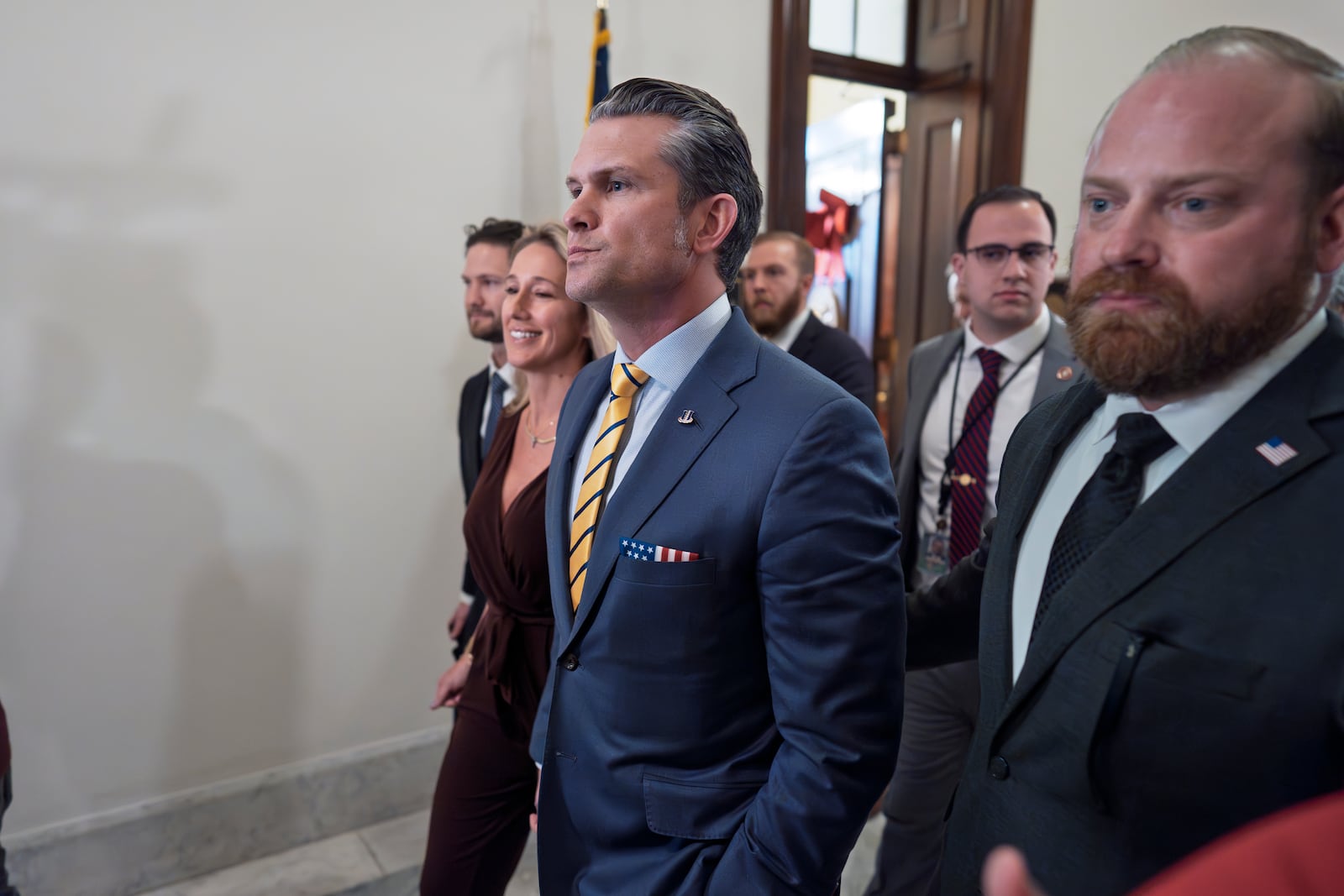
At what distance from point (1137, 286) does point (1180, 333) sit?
0.06 metres

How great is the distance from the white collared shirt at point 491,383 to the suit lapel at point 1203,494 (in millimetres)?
1874

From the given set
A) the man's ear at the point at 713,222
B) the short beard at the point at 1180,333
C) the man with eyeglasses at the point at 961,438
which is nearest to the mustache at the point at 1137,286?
the short beard at the point at 1180,333

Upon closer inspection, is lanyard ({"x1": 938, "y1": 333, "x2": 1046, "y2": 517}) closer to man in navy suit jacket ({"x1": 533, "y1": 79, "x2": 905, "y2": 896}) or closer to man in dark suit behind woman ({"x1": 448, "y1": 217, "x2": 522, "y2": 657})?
man in navy suit jacket ({"x1": 533, "y1": 79, "x2": 905, "y2": 896})

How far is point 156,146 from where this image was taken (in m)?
2.58

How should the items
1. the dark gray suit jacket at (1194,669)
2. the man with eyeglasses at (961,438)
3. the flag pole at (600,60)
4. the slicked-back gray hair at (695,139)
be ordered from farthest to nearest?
the flag pole at (600,60)
the man with eyeglasses at (961,438)
the slicked-back gray hair at (695,139)
the dark gray suit jacket at (1194,669)

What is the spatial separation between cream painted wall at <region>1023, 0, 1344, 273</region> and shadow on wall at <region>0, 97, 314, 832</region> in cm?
380

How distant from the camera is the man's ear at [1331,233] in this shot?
2.66 ft

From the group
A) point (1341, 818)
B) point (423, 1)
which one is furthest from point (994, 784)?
point (423, 1)

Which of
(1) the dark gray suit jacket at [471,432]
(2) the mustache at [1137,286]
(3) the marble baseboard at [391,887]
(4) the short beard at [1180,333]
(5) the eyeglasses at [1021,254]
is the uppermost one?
(2) the mustache at [1137,286]

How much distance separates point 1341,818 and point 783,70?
391cm

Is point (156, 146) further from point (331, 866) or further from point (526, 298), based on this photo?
point (331, 866)

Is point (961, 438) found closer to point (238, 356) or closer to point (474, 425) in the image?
point (474, 425)

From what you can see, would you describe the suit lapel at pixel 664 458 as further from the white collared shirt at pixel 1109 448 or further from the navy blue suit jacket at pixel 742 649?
the white collared shirt at pixel 1109 448

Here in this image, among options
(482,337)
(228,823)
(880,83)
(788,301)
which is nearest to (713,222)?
(482,337)
